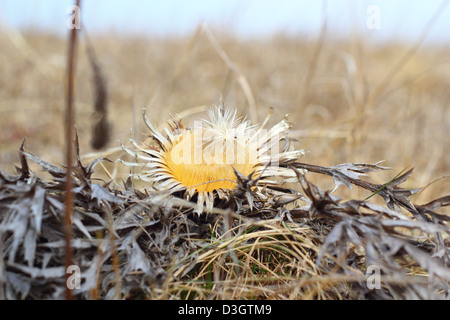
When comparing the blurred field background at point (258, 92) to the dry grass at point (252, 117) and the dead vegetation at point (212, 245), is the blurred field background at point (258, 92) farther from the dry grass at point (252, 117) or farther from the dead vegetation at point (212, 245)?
the dead vegetation at point (212, 245)

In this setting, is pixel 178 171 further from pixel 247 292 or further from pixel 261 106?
pixel 261 106

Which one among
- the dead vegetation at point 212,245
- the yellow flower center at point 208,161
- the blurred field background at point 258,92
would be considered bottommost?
the dead vegetation at point 212,245

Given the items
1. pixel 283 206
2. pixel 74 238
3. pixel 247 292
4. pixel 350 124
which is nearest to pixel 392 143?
pixel 350 124

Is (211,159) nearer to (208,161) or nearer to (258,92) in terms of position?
(208,161)

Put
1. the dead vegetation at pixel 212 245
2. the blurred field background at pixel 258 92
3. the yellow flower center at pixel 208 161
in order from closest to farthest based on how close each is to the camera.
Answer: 1. the dead vegetation at pixel 212 245
2. the yellow flower center at pixel 208 161
3. the blurred field background at pixel 258 92

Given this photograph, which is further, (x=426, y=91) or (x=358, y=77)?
(x=426, y=91)

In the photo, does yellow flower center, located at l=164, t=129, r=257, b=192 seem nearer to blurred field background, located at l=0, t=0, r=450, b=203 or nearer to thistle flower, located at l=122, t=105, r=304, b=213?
thistle flower, located at l=122, t=105, r=304, b=213

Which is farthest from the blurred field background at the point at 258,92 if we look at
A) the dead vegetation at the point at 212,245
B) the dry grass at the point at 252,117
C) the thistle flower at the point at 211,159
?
the dead vegetation at the point at 212,245
